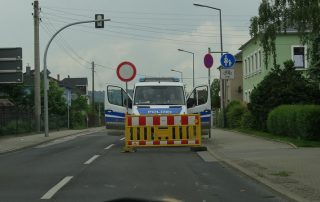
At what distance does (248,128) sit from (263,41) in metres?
19.9

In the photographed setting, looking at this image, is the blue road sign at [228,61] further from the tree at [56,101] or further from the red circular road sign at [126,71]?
the tree at [56,101]

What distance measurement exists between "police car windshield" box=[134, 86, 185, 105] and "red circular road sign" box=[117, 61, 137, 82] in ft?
3.11

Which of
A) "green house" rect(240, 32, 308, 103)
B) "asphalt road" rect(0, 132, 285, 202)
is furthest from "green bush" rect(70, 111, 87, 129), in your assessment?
"asphalt road" rect(0, 132, 285, 202)

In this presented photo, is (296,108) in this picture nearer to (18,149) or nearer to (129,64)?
(129,64)

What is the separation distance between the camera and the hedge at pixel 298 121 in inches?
842

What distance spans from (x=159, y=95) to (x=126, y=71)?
1.52m

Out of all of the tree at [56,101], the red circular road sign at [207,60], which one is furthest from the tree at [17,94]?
the red circular road sign at [207,60]

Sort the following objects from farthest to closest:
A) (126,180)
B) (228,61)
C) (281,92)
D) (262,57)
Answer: (262,57)
(281,92)
(228,61)
(126,180)

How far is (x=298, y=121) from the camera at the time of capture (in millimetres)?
22438

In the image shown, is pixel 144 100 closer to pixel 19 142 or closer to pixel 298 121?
pixel 298 121

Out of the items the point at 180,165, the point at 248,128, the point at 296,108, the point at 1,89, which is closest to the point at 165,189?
the point at 180,165

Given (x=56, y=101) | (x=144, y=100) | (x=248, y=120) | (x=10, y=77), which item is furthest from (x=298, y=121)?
(x=56, y=101)

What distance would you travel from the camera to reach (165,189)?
10430 mm

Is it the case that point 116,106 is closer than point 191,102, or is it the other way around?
point 116,106
